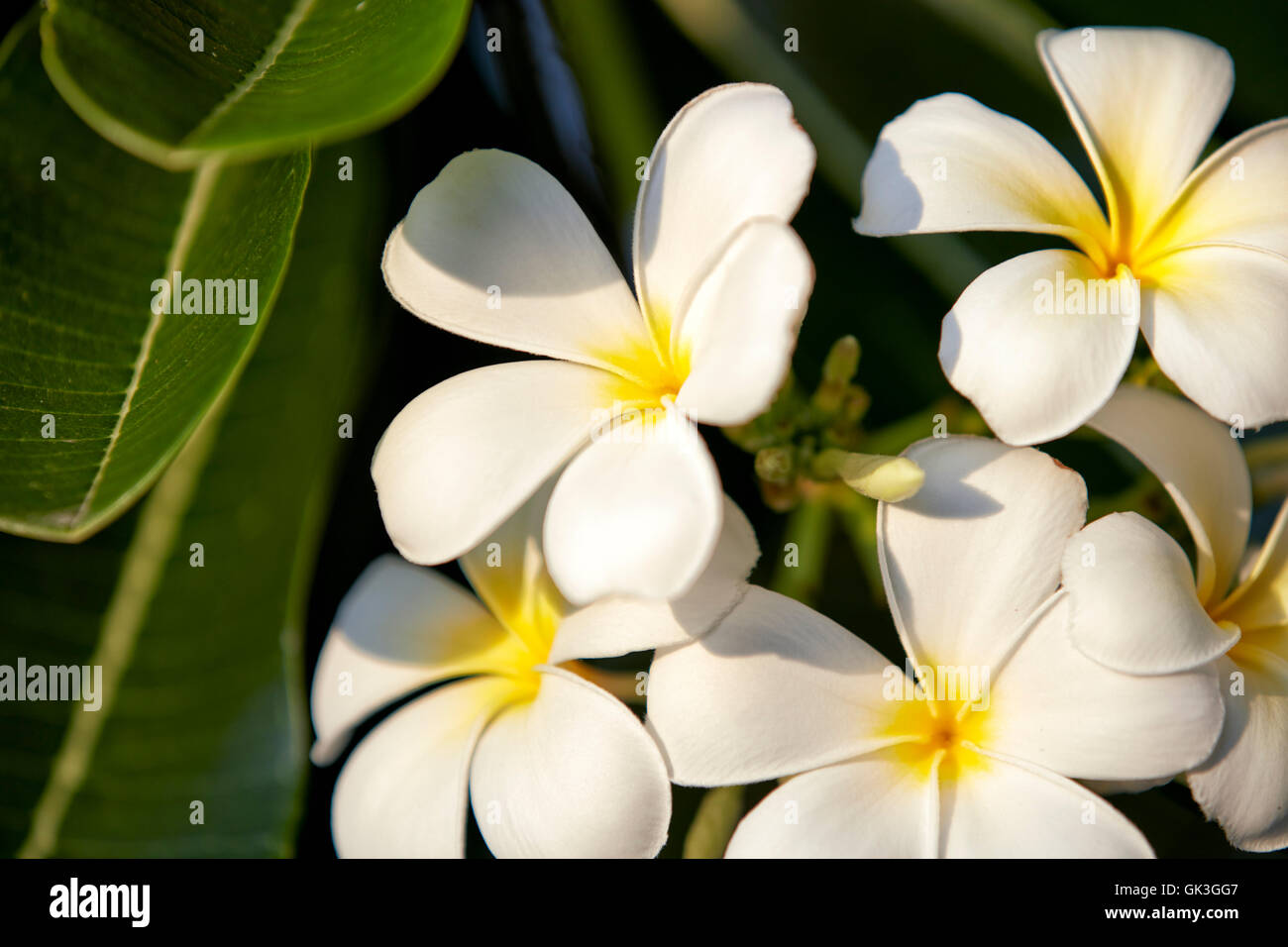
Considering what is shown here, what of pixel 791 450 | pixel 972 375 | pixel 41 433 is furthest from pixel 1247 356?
pixel 41 433

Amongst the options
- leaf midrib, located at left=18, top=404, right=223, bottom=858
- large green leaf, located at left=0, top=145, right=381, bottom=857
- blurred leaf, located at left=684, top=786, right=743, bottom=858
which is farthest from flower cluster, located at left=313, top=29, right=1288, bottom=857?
leaf midrib, located at left=18, top=404, right=223, bottom=858

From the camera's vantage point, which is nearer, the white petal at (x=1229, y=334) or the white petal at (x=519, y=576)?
the white petal at (x=1229, y=334)

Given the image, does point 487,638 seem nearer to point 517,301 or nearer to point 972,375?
point 517,301

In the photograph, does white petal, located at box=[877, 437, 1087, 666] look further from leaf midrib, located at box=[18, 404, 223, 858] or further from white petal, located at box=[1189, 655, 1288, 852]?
leaf midrib, located at box=[18, 404, 223, 858]

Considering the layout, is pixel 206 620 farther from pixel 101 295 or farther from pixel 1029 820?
pixel 1029 820

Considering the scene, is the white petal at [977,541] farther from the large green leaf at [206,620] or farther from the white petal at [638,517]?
the large green leaf at [206,620]

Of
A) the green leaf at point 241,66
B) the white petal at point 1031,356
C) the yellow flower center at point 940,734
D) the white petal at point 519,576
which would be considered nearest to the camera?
the green leaf at point 241,66

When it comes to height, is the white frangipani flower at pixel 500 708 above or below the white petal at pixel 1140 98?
below

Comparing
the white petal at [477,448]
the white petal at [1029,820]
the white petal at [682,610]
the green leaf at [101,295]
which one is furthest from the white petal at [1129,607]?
the green leaf at [101,295]
